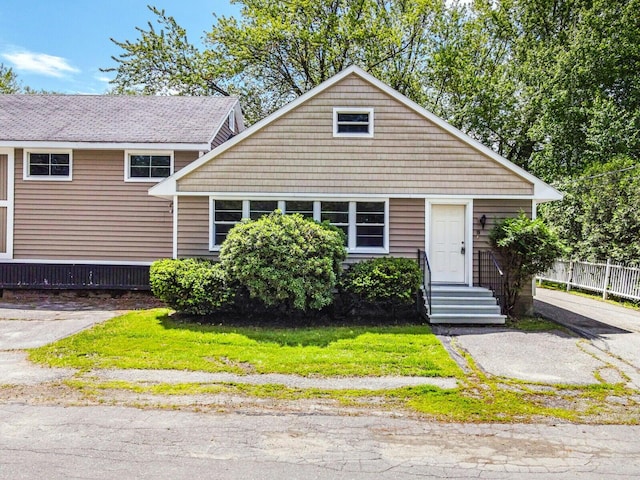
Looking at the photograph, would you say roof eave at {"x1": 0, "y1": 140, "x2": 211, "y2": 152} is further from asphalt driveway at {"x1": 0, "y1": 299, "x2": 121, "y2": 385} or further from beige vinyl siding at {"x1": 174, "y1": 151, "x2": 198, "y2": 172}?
asphalt driveway at {"x1": 0, "y1": 299, "x2": 121, "y2": 385}

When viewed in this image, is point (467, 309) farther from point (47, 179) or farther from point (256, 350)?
point (47, 179)

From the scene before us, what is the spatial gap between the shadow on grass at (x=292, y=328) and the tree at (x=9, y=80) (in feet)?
107

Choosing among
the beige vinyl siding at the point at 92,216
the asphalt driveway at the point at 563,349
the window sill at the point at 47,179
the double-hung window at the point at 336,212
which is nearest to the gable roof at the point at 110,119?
the beige vinyl siding at the point at 92,216

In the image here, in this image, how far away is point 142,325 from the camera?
9633 millimetres

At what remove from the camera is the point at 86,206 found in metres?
13.5

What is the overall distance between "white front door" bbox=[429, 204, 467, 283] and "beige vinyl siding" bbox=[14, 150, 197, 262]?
7.52 metres

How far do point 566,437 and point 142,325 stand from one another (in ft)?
26.1

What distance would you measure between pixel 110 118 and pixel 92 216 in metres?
3.46

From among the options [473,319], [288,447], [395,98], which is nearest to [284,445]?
[288,447]

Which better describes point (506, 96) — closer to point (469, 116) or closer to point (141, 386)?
point (469, 116)

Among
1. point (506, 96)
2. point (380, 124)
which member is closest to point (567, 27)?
point (506, 96)

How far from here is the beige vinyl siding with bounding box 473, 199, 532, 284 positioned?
11.5 meters

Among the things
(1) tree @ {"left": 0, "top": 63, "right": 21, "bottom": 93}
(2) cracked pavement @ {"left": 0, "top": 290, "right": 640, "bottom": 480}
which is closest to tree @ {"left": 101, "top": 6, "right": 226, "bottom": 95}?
(1) tree @ {"left": 0, "top": 63, "right": 21, "bottom": 93}

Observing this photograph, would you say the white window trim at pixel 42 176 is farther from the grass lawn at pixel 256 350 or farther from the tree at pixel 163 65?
the tree at pixel 163 65
